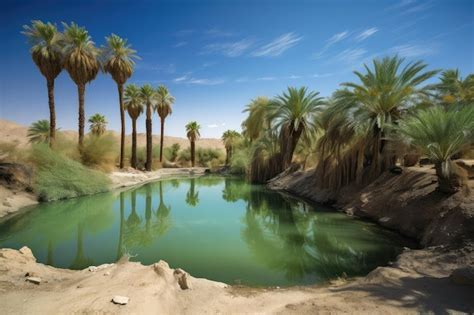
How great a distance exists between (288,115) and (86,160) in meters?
18.7

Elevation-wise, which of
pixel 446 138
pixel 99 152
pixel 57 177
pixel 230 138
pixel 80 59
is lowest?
pixel 57 177

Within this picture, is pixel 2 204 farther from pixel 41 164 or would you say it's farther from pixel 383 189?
pixel 383 189

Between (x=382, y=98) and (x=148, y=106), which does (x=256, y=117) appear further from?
(x=382, y=98)

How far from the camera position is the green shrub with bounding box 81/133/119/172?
24.7 metres

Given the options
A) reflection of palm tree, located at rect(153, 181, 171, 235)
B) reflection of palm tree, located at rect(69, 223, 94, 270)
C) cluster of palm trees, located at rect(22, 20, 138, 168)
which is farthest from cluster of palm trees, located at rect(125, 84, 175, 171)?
reflection of palm tree, located at rect(69, 223, 94, 270)

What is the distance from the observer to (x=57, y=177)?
17797 millimetres

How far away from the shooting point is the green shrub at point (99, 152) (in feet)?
81.0

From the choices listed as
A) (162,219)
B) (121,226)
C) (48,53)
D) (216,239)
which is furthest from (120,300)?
(48,53)

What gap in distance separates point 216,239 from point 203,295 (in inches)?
197

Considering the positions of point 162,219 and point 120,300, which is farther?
point 162,219

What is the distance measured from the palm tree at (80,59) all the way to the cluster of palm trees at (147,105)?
349 inches

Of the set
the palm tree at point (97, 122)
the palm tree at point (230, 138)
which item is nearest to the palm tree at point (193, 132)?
the palm tree at point (230, 138)

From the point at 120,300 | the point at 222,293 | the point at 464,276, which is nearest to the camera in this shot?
the point at 120,300

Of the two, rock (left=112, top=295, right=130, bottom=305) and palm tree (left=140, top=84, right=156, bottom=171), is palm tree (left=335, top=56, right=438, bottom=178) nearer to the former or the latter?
rock (left=112, top=295, right=130, bottom=305)
